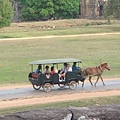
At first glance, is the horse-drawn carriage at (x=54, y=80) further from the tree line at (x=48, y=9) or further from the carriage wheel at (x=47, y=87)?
the tree line at (x=48, y=9)

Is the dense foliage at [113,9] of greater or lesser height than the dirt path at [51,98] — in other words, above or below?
above

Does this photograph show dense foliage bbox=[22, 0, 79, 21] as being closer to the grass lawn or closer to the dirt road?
the dirt road

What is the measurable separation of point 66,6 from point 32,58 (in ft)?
193

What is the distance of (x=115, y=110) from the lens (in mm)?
5395

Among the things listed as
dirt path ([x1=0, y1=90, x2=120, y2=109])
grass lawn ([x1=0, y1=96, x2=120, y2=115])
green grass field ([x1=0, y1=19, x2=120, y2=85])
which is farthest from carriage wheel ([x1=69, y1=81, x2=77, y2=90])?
green grass field ([x1=0, y1=19, x2=120, y2=85])

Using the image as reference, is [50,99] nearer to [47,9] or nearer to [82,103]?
[82,103]

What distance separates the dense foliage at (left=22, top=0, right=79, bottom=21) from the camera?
90531 millimetres

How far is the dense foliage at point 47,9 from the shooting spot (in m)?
90.5

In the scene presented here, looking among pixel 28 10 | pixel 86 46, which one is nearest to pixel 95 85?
pixel 86 46

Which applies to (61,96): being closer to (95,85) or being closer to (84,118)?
(95,85)

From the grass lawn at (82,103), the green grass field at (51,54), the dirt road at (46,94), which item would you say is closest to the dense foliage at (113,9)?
the green grass field at (51,54)

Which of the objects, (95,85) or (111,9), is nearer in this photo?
(95,85)

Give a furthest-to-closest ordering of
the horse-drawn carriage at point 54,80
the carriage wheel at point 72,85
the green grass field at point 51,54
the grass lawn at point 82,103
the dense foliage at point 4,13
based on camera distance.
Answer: the dense foliage at point 4,13
the green grass field at point 51,54
the carriage wheel at point 72,85
the horse-drawn carriage at point 54,80
the grass lawn at point 82,103

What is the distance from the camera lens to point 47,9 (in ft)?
296
